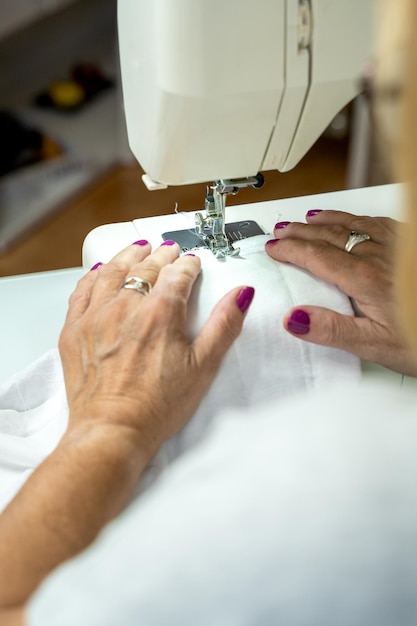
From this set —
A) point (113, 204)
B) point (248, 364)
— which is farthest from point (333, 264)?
point (113, 204)

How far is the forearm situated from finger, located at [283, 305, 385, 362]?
213mm

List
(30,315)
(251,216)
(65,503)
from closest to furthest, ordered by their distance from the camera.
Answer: (65,503)
(251,216)
(30,315)

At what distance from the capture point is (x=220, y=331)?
0.73 metres

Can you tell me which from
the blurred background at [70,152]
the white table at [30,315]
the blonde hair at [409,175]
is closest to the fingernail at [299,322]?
the blonde hair at [409,175]

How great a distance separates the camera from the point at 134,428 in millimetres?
663

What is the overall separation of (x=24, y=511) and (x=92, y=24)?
226 cm

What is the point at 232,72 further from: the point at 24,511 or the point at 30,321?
the point at 30,321

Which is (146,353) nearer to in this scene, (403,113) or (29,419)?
(29,419)

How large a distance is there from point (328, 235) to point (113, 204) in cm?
177

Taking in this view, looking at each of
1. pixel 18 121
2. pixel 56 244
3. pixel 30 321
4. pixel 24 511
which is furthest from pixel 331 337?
pixel 18 121

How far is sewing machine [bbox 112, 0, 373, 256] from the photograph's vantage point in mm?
675

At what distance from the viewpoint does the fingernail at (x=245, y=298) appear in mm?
747

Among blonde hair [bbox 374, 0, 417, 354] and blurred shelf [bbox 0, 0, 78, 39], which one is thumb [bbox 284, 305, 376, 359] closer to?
blonde hair [bbox 374, 0, 417, 354]

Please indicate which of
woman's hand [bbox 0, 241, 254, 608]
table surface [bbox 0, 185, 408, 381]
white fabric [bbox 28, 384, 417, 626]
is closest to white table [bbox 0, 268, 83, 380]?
table surface [bbox 0, 185, 408, 381]
